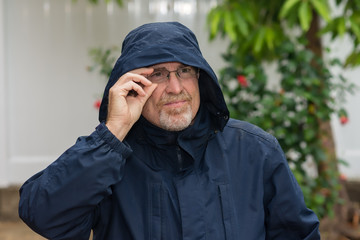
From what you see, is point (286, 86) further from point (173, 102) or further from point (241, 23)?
point (173, 102)

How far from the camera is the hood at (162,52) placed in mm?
1959

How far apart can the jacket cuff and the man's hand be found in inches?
1.1

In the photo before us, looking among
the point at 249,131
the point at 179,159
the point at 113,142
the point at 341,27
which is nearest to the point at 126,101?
the point at 113,142

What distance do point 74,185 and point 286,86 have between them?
2.48m

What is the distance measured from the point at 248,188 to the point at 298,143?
2102mm

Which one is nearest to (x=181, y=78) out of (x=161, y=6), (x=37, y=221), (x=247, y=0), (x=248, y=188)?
(x=248, y=188)

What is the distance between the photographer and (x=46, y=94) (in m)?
5.37

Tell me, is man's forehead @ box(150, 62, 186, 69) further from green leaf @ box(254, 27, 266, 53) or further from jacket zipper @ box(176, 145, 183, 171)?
green leaf @ box(254, 27, 266, 53)

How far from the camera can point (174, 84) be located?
2.01 meters

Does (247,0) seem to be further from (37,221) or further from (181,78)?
(37,221)

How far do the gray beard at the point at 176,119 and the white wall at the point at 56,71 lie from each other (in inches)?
127

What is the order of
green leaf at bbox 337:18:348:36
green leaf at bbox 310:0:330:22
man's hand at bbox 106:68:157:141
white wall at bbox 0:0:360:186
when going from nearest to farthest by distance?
man's hand at bbox 106:68:157:141, green leaf at bbox 310:0:330:22, green leaf at bbox 337:18:348:36, white wall at bbox 0:0:360:186

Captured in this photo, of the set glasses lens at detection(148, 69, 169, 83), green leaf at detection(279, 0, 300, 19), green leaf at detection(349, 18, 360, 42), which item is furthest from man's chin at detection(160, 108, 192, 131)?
green leaf at detection(349, 18, 360, 42)

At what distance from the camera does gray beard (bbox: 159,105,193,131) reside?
198 centimetres
